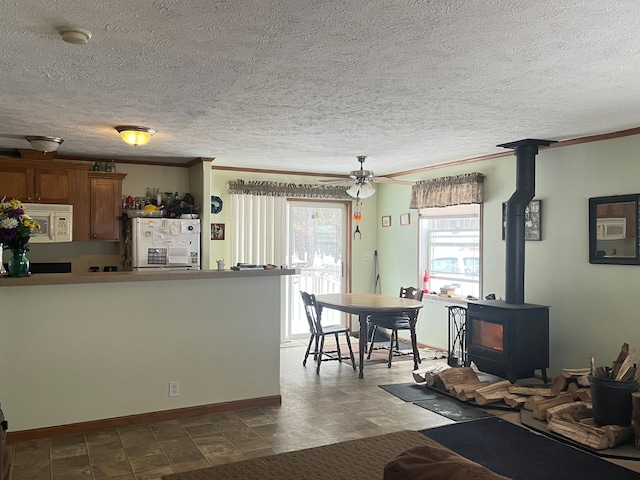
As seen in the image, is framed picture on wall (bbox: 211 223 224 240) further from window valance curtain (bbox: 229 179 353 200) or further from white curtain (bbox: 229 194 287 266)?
window valance curtain (bbox: 229 179 353 200)

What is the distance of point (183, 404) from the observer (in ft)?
14.4

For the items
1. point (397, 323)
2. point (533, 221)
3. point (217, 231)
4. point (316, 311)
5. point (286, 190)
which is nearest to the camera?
point (533, 221)

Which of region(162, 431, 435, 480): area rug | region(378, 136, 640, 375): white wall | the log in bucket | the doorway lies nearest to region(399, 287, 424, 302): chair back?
region(378, 136, 640, 375): white wall

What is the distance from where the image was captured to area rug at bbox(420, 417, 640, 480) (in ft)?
11.1

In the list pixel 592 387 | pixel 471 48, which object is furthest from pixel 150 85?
pixel 592 387

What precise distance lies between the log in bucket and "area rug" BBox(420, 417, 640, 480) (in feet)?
1.24

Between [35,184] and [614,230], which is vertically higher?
[35,184]

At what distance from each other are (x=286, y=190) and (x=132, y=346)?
12.6 ft

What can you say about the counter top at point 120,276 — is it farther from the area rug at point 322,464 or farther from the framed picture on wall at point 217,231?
the framed picture on wall at point 217,231

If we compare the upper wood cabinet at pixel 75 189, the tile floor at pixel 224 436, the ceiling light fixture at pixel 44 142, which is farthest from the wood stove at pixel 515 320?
the ceiling light fixture at pixel 44 142

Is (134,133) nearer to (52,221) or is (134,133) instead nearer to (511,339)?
(52,221)

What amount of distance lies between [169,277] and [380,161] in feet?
11.0

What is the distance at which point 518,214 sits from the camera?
5441 millimetres

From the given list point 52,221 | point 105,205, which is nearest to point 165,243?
point 105,205
